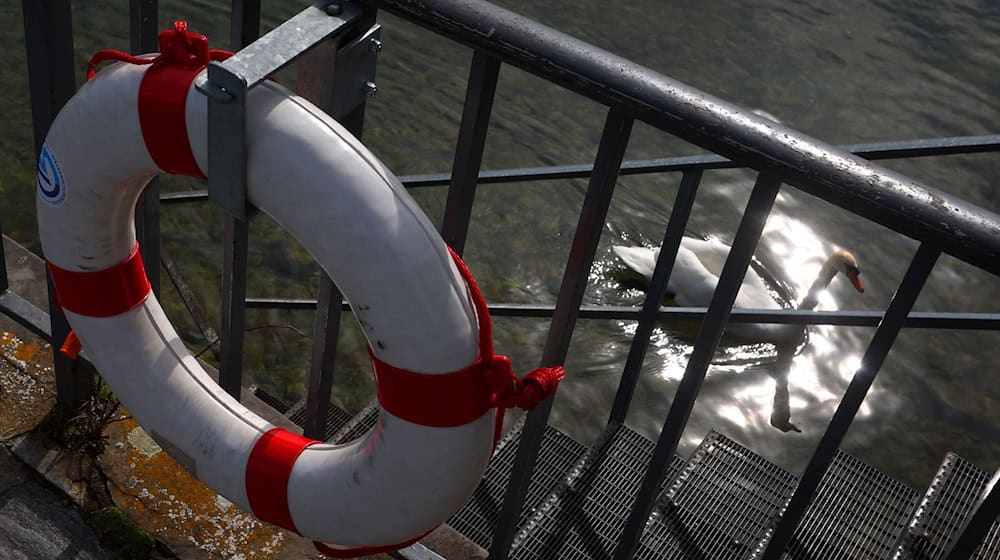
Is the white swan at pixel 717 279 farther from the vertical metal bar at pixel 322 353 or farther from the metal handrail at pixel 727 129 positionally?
the metal handrail at pixel 727 129

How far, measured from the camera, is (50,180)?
1.78 m

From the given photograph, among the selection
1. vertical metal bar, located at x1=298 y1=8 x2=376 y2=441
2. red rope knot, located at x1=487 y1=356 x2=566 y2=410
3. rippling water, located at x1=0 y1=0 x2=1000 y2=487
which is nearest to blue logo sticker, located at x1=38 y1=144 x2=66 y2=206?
vertical metal bar, located at x1=298 y1=8 x2=376 y2=441

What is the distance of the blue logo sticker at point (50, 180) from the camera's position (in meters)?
1.76

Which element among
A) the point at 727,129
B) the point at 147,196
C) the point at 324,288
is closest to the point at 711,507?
the point at 324,288

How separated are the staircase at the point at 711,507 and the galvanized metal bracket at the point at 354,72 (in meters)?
1.62

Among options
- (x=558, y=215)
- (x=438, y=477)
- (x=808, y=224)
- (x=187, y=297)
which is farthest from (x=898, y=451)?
(x=438, y=477)

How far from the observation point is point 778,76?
23.4 ft

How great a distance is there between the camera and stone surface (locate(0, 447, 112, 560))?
2.25 metres

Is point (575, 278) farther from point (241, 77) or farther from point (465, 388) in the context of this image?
point (241, 77)

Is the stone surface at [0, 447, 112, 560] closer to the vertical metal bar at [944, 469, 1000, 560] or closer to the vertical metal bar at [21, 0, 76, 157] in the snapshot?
the vertical metal bar at [21, 0, 76, 157]

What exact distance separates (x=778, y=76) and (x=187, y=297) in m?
4.44

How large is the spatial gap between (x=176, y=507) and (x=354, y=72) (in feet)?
3.77

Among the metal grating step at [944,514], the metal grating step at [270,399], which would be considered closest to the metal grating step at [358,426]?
the metal grating step at [270,399]

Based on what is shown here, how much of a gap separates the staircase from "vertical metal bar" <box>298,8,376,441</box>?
1.02 meters
